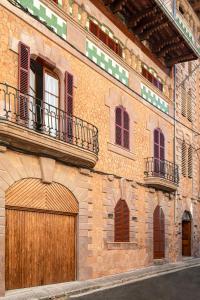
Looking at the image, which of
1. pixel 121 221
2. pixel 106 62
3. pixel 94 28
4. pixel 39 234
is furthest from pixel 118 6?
pixel 39 234

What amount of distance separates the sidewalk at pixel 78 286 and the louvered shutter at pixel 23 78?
460 cm

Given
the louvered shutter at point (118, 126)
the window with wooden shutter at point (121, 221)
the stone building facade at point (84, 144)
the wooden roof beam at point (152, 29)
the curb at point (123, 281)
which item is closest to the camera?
the stone building facade at point (84, 144)

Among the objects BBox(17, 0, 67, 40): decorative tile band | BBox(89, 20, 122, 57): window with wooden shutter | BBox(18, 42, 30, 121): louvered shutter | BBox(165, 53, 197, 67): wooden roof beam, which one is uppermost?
BBox(165, 53, 197, 67): wooden roof beam

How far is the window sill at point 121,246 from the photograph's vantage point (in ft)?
60.6

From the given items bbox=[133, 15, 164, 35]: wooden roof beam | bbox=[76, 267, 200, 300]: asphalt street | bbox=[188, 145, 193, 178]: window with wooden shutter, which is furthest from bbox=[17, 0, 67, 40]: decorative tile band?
bbox=[188, 145, 193, 178]: window with wooden shutter

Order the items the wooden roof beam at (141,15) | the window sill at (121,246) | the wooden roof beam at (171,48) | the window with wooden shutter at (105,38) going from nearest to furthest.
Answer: the window with wooden shutter at (105,38) → the window sill at (121,246) → the wooden roof beam at (141,15) → the wooden roof beam at (171,48)

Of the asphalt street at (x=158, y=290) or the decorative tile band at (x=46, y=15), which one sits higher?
the decorative tile band at (x=46, y=15)

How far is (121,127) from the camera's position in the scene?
65.5 ft

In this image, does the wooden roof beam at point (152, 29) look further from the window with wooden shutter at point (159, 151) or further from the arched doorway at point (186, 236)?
the arched doorway at point (186, 236)

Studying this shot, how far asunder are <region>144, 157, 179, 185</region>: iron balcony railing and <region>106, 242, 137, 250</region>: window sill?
3.28 meters

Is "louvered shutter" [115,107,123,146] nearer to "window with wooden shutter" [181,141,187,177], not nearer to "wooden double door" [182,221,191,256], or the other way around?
"window with wooden shutter" [181,141,187,177]

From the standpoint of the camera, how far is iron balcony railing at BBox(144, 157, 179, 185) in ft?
73.0

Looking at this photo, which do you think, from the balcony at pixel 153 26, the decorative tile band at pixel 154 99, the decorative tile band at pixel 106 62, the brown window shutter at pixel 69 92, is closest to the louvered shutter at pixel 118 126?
the decorative tile band at pixel 106 62

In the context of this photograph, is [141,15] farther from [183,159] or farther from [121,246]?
[121,246]
